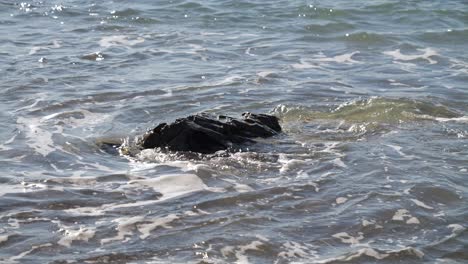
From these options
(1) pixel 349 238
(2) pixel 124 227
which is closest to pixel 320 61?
(1) pixel 349 238

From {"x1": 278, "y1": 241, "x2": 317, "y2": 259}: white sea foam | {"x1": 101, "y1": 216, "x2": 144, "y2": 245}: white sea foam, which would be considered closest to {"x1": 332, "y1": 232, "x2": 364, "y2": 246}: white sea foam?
{"x1": 278, "y1": 241, "x2": 317, "y2": 259}: white sea foam

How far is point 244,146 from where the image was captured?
812 cm

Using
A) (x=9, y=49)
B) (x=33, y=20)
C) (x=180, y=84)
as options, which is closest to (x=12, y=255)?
(x=180, y=84)

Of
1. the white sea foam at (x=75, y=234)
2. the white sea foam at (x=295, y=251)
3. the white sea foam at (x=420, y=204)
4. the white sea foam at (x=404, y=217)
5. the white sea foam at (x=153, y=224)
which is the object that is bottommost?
the white sea foam at (x=420, y=204)

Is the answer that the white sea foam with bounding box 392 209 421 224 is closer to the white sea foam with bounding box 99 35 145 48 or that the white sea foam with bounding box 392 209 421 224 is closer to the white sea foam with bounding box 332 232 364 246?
the white sea foam with bounding box 332 232 364 246

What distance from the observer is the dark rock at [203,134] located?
800 centimetres

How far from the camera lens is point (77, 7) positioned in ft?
56.9

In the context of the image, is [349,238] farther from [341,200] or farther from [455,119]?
[455,119]

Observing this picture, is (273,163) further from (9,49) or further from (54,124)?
(9,49)

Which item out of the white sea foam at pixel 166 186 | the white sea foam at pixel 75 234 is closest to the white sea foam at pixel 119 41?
the white sea foam at pixel 166 186

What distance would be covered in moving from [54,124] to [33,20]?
737cm

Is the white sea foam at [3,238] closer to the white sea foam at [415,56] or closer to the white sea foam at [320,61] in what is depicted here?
the white sea foam at [320,61]

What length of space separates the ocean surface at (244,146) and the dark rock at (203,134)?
16 cm

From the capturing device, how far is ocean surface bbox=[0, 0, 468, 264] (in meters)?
5.98
